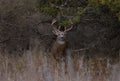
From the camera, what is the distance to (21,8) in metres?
10.2

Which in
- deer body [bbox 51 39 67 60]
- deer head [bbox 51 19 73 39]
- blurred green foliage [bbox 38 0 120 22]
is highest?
blurred green foliage [bbox 38 0 120 22]

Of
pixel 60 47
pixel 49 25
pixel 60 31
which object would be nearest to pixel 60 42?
pixel 60 47

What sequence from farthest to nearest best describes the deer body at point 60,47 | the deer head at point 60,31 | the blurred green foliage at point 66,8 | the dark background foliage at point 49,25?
the deer body at point 60,47, the deer head at point 60,31, the dark background foliage at point 49,25, the blurred green foliage at point 66,8

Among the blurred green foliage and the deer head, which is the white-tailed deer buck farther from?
the blurred green foliage

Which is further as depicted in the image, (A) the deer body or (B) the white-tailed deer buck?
(A) the deer body

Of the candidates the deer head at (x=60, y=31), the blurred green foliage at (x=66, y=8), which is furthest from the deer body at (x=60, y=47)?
the blurred green foliage at (x=66, y=8)

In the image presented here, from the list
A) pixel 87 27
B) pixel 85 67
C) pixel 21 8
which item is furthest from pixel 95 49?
pixel 85 67

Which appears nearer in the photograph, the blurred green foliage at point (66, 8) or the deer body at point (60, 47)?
the blurred green foliage at point (66, 8)

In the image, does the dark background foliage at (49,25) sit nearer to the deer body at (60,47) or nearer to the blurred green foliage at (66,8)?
the blurred green foliage at (66,8)

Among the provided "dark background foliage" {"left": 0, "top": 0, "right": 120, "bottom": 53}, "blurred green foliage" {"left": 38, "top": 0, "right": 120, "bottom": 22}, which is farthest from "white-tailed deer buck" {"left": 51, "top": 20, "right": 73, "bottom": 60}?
"blurred green foliage" {"left": 38, "top": 0, "right": 120, "bottom": 22}

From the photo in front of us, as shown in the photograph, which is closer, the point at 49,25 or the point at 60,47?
the point at 60,47

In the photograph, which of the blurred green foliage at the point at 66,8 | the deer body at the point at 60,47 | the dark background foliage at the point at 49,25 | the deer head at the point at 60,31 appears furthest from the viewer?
the deer body at the point at 60,47

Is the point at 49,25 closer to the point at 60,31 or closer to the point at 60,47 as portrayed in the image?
the point at 60,31

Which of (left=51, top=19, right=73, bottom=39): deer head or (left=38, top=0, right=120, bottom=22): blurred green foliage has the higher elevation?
(left=38, top=0, right=120, bottom=22): blurred green foliage
